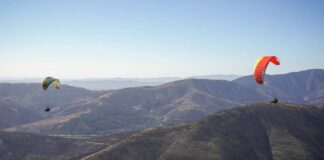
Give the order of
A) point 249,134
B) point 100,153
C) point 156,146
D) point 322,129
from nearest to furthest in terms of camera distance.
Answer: point 100,153 → point 156,146 → point 249,134 → point 322,129

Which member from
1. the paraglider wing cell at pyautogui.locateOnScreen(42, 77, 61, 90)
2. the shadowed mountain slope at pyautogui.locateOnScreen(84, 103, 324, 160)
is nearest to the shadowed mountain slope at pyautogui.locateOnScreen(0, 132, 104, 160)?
the shadowed mountain slope at pyautogui.locateOnScreen(84, 103, 324, 160)

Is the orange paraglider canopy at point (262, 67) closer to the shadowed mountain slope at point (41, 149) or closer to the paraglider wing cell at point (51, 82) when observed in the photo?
the paraglider wing cell at point (51, 82)

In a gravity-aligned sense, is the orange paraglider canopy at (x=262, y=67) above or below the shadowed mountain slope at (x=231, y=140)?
above

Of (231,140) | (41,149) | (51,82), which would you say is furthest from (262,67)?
(41,149)

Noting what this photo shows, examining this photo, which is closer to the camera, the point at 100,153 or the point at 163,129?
the point at 100,153

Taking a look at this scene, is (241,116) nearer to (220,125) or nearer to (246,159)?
(220,125)

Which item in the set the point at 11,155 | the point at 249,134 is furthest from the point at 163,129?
the point at 11,155

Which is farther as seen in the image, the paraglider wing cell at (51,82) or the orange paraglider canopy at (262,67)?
the paraglider wing cell at (51,82)

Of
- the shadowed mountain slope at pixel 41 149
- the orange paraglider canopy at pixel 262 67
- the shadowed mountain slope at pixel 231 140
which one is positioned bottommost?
the shadowed mountain slope at pixel 41 149

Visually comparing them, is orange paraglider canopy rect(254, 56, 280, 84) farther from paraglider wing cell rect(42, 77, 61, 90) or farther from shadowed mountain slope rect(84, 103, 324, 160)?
shadowed mountain slope rect(84, 103, 324, 160)

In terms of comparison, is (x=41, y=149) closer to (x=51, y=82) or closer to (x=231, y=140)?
(x=231, y=140)

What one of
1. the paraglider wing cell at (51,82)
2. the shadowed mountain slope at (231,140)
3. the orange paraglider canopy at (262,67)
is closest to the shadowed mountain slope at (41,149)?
the shadowed mountain slope at (231,140)
